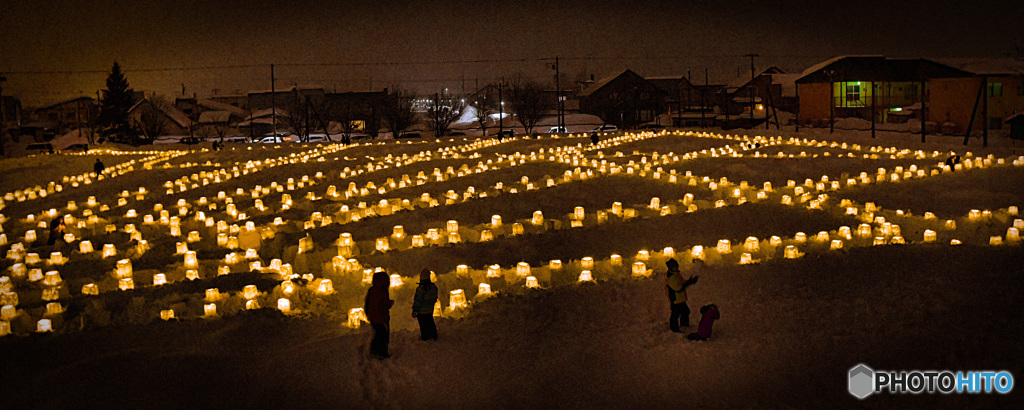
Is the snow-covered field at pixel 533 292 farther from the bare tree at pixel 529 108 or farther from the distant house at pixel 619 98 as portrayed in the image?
the distant house at pixel 619 98

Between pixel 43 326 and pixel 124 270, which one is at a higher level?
pixel 124 270

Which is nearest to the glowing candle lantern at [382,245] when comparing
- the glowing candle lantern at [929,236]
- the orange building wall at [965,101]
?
the glowing candle lantern at [929,236]

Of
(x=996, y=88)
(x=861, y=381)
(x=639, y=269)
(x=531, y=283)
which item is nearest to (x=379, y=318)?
(x=531, y=283)

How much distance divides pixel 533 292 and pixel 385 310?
2310 mm

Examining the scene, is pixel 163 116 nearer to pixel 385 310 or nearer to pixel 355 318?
pixel 355 318

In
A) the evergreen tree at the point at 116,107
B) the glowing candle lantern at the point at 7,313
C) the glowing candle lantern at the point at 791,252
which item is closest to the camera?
the glowing candle lantern at the point at 7,313

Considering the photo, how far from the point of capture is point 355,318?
810 centimetres

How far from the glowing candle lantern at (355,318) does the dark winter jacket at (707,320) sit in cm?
348

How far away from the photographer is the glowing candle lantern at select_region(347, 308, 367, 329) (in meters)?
8.07

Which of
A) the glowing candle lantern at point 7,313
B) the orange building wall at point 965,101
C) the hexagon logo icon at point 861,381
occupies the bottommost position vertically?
the hexagon logo icon at point 861,381

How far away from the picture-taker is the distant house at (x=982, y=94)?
1362 inches

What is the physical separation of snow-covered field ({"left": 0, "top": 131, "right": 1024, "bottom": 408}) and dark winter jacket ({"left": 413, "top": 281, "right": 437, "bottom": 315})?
35cm

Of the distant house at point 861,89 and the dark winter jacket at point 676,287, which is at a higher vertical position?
the distant house at point 861,89

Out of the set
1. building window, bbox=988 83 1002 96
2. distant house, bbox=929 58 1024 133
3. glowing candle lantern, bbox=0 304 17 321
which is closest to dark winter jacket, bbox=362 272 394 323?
glowing candle lantern, bbox=0 304 17 321
